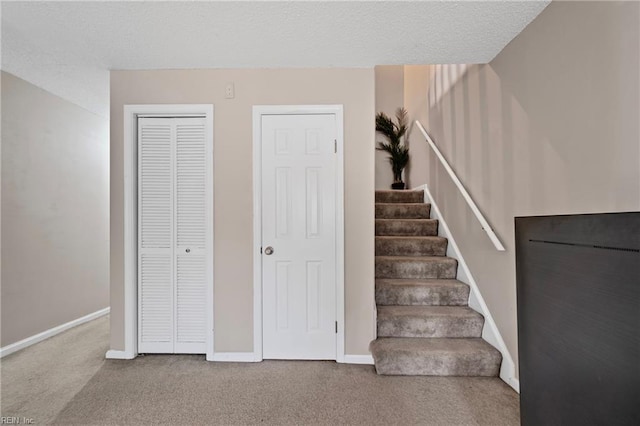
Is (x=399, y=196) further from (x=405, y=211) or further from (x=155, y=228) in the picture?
(x=155, y=228)

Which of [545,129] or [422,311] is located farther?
[422,311]

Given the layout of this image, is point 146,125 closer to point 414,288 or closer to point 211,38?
point 211,38

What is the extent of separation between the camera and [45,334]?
9.10 feet

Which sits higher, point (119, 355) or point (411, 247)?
point (411, 247)

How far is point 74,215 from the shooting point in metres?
3.17

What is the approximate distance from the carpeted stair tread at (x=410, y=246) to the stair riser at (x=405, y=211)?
54 cm

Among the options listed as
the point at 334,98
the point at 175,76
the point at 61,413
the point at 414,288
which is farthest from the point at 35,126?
the point at 414,288

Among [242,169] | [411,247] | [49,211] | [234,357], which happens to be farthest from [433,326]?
[49,211]

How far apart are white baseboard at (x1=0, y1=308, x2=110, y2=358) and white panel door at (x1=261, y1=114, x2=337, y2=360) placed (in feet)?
7.17

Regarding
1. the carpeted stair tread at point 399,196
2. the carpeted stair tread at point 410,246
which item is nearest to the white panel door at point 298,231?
the carpeted stair tread at point 410,246

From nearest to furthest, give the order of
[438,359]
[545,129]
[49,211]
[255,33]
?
[545,129] < [255,33] < [438,359] < [49,211]

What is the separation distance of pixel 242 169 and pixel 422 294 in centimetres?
191

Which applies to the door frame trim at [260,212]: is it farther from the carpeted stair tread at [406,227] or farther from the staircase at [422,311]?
the carpeted stair tread at [406,227]

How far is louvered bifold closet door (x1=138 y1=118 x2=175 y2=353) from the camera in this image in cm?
248
